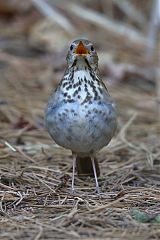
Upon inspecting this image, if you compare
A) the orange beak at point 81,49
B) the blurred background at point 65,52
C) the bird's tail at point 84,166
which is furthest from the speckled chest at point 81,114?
the blurred background at point 65,52

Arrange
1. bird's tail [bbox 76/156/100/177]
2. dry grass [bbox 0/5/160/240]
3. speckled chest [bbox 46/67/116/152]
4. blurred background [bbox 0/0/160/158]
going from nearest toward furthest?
1. dry grass [bbox 0/5/160/240]
2. speckled chest [bbox 46/67/116/152]
3. bird's tail [bbox 76/156/100/177]
4. blurred background [bbox 0/0/160/158]

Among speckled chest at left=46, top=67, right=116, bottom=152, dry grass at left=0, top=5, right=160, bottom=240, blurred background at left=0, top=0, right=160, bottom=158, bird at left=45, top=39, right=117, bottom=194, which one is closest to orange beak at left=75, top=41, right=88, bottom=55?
bird at left=45, top=39, right=117, bottom=194

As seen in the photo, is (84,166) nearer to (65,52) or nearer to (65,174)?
(65,174)

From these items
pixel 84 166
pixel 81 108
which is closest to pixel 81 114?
pixel 81 108

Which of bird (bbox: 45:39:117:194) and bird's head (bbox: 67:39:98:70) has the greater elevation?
bird's head (bbox: 67:39:98:70)

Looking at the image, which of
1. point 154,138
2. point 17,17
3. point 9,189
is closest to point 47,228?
point 9,189

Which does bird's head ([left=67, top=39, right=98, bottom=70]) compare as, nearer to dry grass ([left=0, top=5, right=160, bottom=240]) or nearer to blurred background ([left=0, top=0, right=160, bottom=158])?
dry grass ([left=0, top=5, right=160, bottom=240])

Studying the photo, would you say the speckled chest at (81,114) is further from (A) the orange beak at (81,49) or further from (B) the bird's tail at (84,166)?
(B) the bird's tail at (84,166)

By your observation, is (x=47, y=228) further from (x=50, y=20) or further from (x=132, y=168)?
(x=50, y=20)
